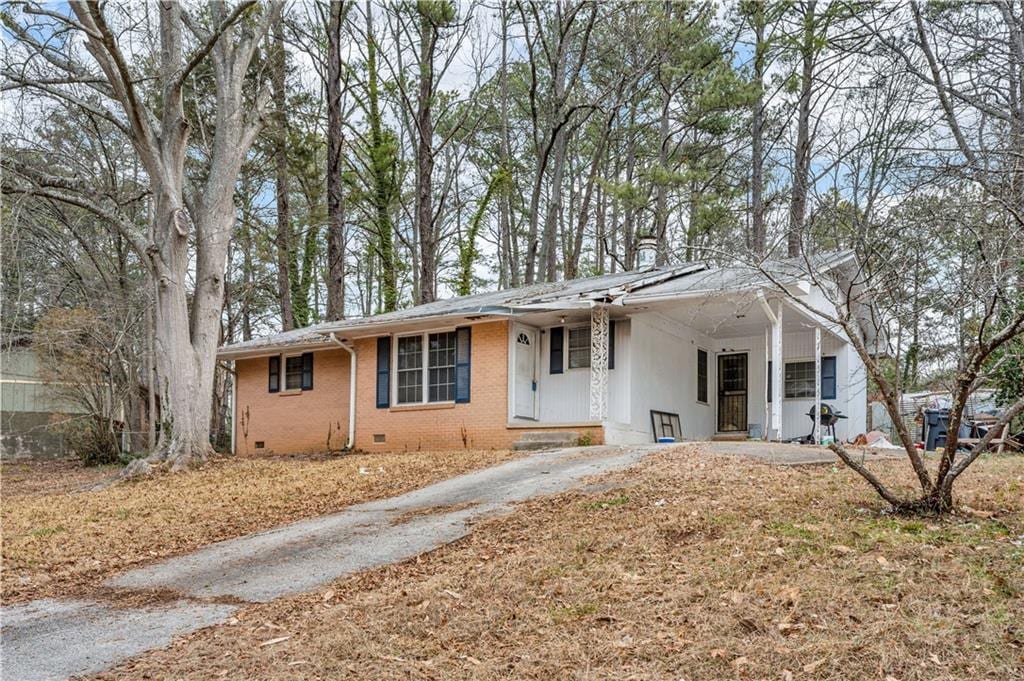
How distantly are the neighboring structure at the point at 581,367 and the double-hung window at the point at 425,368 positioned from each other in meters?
0.03

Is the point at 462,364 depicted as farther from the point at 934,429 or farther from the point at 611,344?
the point at 934,429

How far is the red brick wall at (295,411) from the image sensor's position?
59.6 ft

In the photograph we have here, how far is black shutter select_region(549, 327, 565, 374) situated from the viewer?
50.4ft

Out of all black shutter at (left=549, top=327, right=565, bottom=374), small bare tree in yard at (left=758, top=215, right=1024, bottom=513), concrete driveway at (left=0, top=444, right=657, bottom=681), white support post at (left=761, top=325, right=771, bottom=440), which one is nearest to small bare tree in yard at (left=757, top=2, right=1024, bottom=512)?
small bare tree in yard at (left=758, top=215, right=1024, bottom=513)

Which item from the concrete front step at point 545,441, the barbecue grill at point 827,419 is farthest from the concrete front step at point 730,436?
the concrete front step at point 545,441

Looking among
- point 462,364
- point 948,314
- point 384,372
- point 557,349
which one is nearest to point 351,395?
point 384,372

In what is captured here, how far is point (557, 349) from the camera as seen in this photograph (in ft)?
50.6

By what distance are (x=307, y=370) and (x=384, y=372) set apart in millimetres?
2933

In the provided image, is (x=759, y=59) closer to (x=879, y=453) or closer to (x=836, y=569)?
(x=879, y=453)

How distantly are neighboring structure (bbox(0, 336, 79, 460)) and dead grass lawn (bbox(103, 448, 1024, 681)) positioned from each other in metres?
21.5

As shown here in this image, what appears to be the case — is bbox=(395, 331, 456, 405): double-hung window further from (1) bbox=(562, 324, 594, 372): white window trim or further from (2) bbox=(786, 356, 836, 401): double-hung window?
(2) bbox=(786, 356, 836, 401): double-hung window

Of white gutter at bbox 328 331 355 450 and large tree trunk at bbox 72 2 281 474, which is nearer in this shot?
large tree trunk at bbox 72 2 281 474

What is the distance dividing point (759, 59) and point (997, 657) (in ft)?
70.3

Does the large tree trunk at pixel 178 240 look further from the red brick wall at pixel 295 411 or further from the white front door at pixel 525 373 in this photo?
the white front door at pixel 525 373
